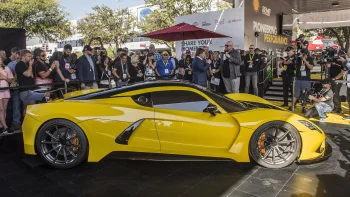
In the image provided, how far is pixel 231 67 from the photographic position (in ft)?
27.7

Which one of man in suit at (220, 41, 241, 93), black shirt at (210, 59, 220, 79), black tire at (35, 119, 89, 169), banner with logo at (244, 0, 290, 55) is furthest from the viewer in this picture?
banner with logo at (244, 0, 290, 55)

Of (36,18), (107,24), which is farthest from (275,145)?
(107,24)

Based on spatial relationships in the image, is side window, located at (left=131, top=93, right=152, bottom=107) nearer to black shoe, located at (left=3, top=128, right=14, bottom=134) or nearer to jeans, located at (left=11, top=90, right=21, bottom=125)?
black shoe, located at (left=3, top=128, right=14, bottom=134)

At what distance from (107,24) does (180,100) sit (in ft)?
112

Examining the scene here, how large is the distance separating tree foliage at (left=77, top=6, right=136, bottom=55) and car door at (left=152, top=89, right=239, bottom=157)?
3343cm

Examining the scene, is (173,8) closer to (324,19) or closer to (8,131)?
(324,19)

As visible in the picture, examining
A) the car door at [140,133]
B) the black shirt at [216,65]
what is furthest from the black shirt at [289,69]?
the car door at [140,133]

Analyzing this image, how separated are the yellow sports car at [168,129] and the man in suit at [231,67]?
15.2 ft

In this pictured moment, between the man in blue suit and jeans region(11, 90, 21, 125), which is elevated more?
the man in blue suit

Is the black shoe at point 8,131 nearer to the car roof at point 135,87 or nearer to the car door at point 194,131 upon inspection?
the car roof at point 135,87

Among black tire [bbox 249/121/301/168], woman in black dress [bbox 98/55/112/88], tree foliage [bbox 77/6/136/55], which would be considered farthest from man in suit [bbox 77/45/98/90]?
tree foliage [bbox 77/6/136/55]

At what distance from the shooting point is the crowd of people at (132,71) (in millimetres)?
6082

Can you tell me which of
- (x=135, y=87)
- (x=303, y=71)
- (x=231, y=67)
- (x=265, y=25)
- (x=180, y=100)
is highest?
(x=265, y=25)

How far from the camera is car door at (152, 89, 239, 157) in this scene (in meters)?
3.59
